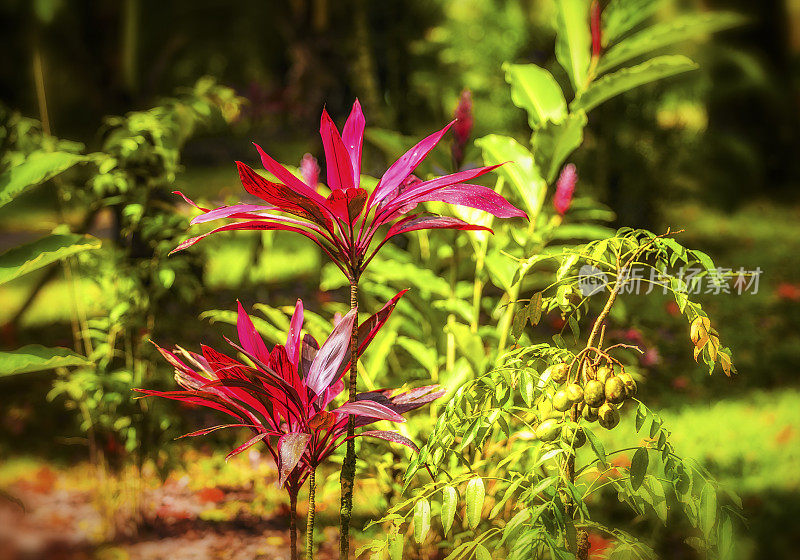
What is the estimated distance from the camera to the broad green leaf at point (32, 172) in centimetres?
139

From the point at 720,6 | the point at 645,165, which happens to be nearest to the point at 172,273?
the point at 645,165

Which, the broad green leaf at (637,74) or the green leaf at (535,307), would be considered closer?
the green leaf at (535,307)

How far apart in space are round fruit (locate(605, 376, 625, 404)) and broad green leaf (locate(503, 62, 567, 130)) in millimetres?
988

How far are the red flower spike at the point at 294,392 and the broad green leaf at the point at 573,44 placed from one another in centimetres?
112

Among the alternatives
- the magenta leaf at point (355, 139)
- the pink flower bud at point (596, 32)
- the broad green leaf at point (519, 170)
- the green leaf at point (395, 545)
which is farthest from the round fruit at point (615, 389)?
the pink flower bud at point (596, 32)

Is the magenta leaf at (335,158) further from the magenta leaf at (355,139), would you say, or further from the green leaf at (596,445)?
the green leaf at (596,445)

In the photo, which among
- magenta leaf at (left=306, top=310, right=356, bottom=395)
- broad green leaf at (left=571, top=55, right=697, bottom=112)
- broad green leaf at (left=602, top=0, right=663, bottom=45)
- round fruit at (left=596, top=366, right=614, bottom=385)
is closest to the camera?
round fruit at (left=596, top=366, right=614, bottom=385)

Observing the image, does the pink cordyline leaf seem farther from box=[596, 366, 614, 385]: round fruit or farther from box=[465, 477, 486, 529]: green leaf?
box=[465, 477, 486, 529]: green leaf

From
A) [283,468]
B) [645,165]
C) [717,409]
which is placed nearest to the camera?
[283,468]

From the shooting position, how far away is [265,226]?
3.62 ft

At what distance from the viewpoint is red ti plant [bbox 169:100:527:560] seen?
1.04m

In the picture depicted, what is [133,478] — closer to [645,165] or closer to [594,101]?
[594,101]

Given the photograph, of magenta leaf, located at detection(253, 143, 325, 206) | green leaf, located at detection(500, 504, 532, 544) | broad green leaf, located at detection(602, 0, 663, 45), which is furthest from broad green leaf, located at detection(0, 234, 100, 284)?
broad green leaf, located at detection(602, 0, 663, 45)

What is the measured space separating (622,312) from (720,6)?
744 centimetres
